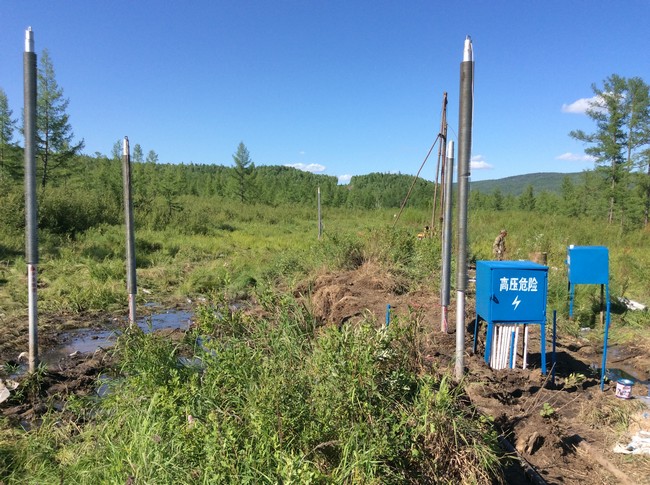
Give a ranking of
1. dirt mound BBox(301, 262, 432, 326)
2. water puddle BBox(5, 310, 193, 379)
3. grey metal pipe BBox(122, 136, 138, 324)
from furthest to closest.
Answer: dirt mound BBox(301, 262, 432, 326) → water puddle BBox(5, 310, 193, 379) → grey metal pipe BBox(122, 136, 138, 324)

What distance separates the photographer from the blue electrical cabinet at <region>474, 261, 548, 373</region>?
4.22m

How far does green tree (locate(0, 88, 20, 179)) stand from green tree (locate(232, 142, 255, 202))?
19.4m

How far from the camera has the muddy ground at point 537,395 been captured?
3193 millimetres

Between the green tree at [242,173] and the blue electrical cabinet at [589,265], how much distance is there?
3682cm

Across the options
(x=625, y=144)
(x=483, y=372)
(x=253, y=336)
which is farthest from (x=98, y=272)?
(x=625, y=144)

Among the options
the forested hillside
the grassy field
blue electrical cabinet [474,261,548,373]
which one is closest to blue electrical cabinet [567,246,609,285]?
blue electrical cabinet [474,261,548,373]

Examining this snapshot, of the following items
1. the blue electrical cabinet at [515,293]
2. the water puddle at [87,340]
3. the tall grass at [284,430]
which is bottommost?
the water puddle at [87,340]

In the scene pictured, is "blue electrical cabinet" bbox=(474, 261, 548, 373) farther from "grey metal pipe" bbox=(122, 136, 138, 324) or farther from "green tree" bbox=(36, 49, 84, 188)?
"green tree" bbox=(36, 49, 84, 188)

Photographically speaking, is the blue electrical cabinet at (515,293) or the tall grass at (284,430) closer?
the tall grass at (284,430)

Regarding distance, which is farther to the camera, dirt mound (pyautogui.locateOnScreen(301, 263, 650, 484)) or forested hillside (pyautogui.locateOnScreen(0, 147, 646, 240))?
forested hillside (pyautogui.locateOnScreen(0, 147, 646, 240))

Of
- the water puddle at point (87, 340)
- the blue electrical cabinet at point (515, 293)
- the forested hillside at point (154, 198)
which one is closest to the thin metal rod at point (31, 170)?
the water puddle at point (87, 340)

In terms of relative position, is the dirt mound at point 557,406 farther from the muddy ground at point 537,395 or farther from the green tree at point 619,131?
the green tree at point 619,131

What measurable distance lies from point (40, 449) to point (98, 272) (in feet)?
23.1

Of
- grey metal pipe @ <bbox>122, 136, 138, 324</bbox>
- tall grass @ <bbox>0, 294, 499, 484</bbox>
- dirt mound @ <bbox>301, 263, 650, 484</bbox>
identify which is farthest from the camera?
grey metal pipe @ <bbox>122, 136, 138, 324</bbox>
